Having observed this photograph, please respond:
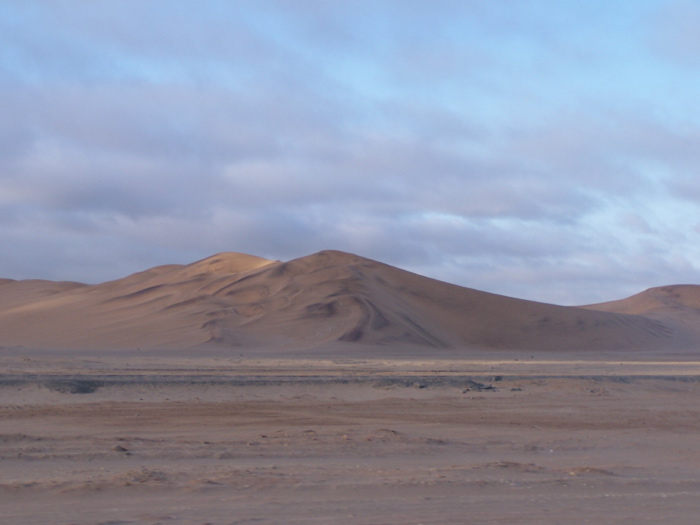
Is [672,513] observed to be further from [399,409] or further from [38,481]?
[399,409]

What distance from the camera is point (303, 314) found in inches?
2248

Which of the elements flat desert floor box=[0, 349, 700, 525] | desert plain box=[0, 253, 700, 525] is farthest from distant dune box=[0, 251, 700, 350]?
flat desert floor box=[0, 349, 700, 525]

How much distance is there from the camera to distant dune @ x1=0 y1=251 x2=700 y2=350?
52.9m

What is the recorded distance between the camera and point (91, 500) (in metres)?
7.26

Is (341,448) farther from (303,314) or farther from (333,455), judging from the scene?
(303,314)

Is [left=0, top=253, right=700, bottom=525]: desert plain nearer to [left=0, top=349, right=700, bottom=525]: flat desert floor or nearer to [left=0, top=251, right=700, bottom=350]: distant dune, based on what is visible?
[left=0, top=349, right=700, bottom=525]: flat desert floor

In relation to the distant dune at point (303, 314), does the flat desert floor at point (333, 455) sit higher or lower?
lower

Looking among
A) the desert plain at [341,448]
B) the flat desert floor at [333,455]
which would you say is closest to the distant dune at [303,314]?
the desert plain at [341,448]

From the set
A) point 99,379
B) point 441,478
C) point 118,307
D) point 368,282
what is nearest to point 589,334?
point 368,282

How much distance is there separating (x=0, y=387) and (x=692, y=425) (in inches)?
592

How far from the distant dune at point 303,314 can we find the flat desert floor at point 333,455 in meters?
30.9

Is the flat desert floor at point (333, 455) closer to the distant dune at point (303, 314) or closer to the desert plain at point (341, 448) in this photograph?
the desert plain at point (341, 448)

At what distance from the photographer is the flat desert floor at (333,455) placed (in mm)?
7160

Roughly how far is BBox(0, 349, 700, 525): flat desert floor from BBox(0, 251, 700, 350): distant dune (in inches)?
1215
